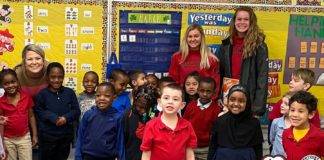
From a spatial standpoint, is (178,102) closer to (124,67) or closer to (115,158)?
(115,158)

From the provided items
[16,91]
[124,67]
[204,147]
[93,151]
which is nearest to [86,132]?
[93,151]

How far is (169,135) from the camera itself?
3793 millimetres

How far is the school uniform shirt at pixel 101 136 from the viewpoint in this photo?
4262 millimetres

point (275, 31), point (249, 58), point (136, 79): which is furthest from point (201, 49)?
point (275, 31)

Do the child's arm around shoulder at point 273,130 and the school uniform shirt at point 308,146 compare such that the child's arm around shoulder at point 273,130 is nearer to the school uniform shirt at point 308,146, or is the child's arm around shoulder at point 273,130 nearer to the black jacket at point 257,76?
the black jacket at point 257,76

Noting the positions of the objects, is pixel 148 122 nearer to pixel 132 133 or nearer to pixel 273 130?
pixel 132 133

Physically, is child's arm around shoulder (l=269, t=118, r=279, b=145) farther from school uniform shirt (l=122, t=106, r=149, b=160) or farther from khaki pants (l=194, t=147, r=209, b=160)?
school uniform shirt (l=122, t=106, r=149, b=160)

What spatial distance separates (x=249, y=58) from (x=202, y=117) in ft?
3.35

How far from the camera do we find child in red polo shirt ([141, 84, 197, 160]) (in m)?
3.78

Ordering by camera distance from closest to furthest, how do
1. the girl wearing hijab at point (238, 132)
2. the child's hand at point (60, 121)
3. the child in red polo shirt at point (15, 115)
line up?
the girl wearing hijab at point (238, 132) < the child in red polo shirt at point (15, 115) < the child's hand at point (60, 121)

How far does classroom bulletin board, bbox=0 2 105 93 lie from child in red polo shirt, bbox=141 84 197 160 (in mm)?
2196

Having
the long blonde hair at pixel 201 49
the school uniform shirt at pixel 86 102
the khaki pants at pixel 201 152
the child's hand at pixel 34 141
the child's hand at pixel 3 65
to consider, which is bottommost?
the khaki pants at pixel 201 152

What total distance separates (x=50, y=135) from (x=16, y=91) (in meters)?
0.60

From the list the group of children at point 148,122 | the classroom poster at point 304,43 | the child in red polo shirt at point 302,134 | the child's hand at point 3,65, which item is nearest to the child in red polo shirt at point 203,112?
the group of children at point 148,122
